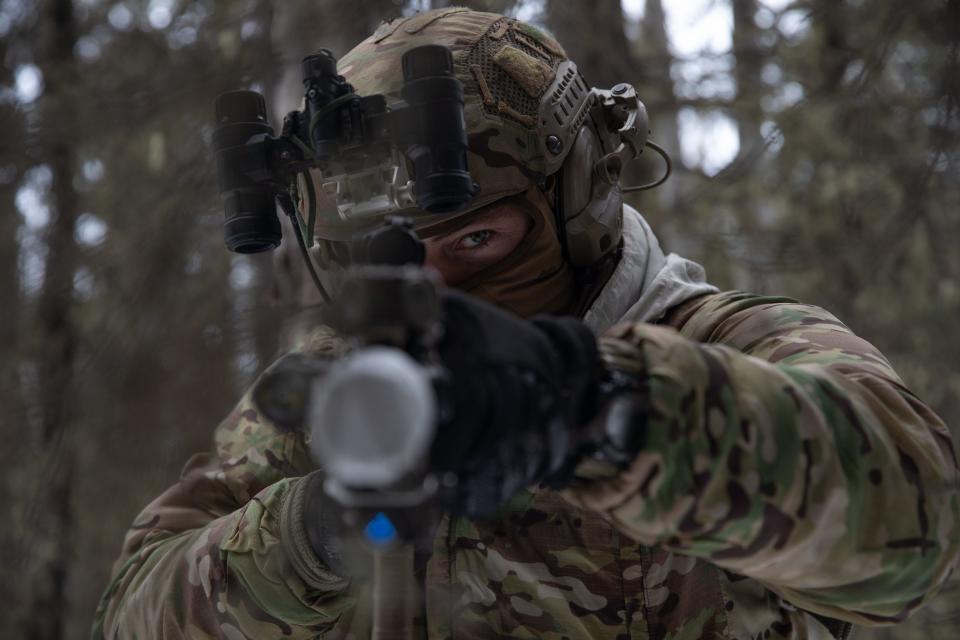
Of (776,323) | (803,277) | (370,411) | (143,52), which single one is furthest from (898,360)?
(370,411)

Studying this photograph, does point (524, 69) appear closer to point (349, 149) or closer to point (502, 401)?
point (349, 149)

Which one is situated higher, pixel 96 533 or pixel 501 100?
pixel 501 100

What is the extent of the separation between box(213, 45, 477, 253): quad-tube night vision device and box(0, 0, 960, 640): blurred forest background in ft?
4.32

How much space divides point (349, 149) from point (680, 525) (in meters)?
0.88

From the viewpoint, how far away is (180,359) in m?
4.25

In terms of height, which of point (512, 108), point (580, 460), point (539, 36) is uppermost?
point (539, 36)

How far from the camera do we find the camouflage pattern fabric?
1.30m

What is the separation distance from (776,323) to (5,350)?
472cm

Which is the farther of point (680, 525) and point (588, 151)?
point (588, 151)

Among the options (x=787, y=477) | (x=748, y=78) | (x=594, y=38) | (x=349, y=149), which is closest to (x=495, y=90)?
(x=349, y=149)

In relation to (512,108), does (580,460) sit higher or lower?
lower

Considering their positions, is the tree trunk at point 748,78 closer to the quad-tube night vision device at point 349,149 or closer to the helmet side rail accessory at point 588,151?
the helmet side rail accessory at point 588,151

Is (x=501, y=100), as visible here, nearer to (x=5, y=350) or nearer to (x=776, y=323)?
(x=776, y=323)

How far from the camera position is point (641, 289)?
221 cm
